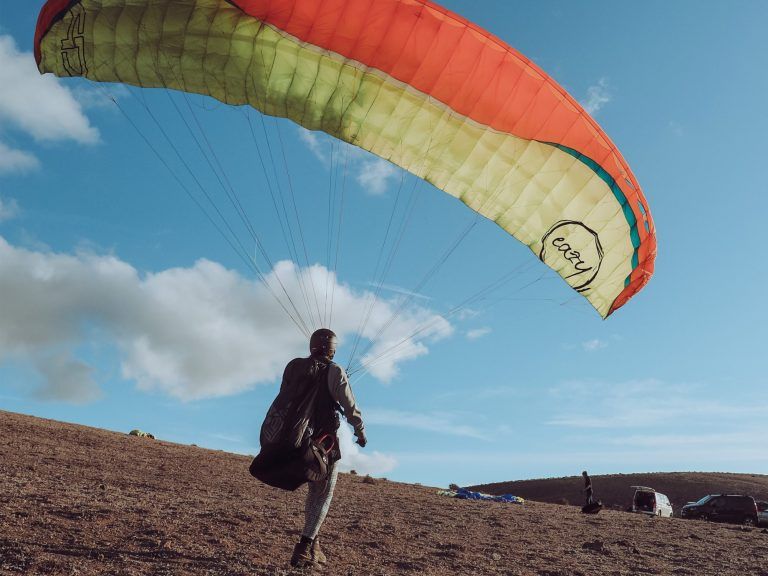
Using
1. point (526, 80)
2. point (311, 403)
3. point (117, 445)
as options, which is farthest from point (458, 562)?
point (117, 445)

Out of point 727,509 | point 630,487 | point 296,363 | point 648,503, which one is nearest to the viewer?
point 296,363

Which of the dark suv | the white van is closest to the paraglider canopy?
the white van

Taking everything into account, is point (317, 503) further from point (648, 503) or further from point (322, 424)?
point (648, 503)

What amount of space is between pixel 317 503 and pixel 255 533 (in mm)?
1932

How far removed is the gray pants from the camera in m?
5.84

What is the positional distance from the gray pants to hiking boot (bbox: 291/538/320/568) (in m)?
0.07

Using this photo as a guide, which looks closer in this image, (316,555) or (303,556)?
(303,556)

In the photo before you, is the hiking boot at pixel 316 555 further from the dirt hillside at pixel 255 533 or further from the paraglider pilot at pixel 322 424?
the dirt hillside at pixel 255 533

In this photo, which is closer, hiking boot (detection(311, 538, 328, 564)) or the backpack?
the backpack

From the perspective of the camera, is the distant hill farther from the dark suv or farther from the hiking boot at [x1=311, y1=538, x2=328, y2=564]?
the hiking boot at [x1=311, y1=538, x2=328, y2=564]

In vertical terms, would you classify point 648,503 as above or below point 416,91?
below

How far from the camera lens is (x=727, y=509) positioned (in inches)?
1006

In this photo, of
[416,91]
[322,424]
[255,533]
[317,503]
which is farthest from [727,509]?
[322,424]

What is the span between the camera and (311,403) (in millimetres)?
5773
